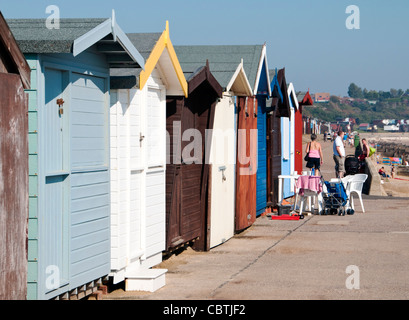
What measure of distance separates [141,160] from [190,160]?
2.01m

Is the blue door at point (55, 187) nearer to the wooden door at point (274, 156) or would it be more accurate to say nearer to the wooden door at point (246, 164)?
the wooden door at point (246, 164)

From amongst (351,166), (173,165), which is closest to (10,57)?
(173,165)

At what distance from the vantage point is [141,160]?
357 inches

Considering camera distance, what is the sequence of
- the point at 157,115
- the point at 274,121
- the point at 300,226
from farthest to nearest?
the point at 274,121, the point at 300,226, the point at 157,115

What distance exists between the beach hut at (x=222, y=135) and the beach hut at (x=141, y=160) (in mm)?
1750

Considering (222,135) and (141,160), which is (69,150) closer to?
(141,160)

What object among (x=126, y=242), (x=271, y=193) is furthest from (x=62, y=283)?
(x=271, y=193)

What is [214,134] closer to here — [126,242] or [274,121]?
[126,242]

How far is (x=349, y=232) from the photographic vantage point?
1380 centimetres

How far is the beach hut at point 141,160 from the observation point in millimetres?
8227

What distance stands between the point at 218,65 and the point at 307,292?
17.7 feet

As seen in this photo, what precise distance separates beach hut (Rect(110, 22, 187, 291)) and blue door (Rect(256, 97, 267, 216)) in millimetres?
5502

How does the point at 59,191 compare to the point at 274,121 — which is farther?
the point at 274,121

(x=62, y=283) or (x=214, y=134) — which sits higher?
(x=214, y=134)
